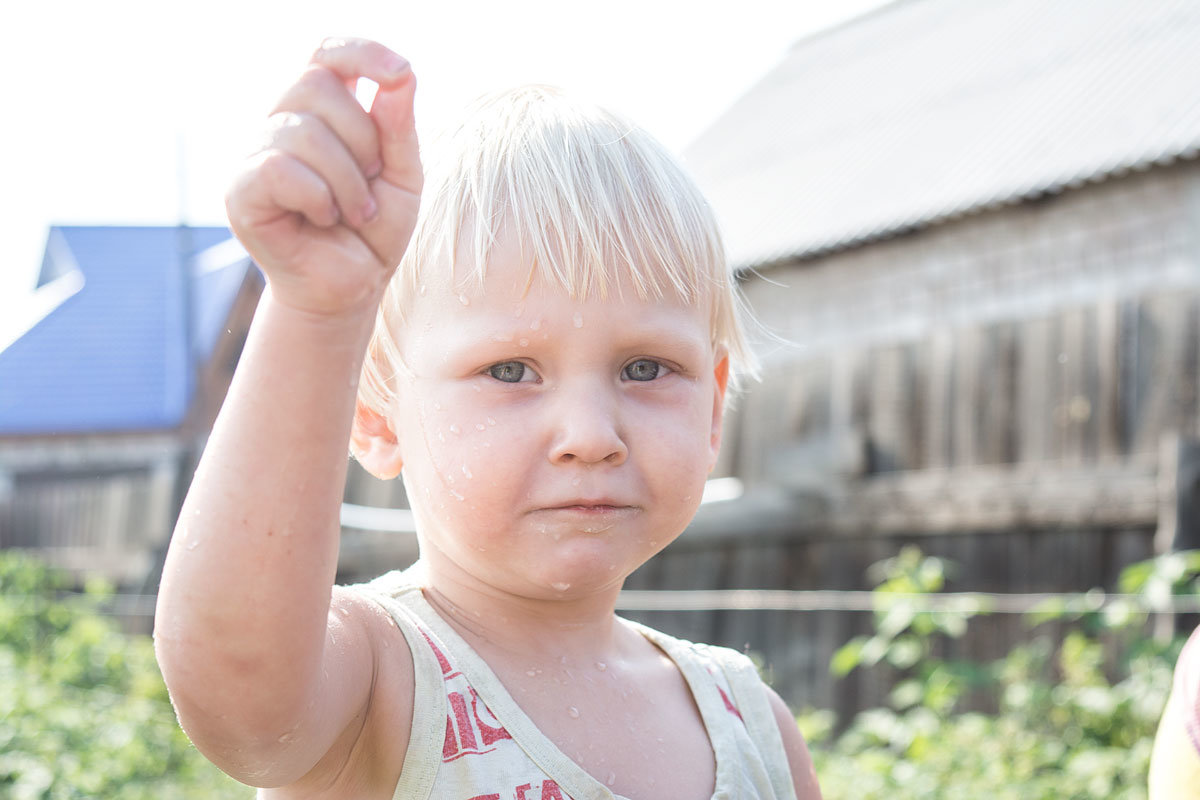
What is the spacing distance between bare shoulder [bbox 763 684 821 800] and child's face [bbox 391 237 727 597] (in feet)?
1.55

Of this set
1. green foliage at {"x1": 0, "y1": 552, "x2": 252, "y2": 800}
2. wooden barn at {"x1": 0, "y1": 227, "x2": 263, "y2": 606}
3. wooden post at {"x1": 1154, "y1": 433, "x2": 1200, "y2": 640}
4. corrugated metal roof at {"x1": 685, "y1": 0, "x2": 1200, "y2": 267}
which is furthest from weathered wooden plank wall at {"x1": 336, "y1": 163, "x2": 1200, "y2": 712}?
wooden barn at {"x1": 0, "y1": 227, "x2": 263, "y2": 606}

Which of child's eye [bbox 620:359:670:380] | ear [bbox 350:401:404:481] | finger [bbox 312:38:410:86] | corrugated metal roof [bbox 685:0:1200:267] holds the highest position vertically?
corrugated metal roof [bbox 685:0:1200:267]

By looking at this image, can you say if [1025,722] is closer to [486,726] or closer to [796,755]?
[796,755]

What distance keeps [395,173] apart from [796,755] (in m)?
1.10

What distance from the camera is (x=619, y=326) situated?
135cm

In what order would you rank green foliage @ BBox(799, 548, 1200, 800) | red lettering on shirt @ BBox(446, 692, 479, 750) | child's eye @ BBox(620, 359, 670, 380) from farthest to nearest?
1. green foliage @ BBox(799, 548, 1200, 800)
2. child's eye @ BBox(620, 359, 670, 380)
3. red lettering on shirt @ BBox(446, 692, 479, 750)

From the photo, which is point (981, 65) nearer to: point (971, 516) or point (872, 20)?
point (872, 20)

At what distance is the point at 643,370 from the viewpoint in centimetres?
142

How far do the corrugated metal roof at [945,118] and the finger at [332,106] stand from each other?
792 cm

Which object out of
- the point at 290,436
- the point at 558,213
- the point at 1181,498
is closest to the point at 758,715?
the point at 558,213

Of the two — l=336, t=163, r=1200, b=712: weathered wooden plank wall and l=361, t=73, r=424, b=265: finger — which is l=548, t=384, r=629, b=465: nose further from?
l=336, t=163, r=1200, b=712: weathered wooden plank wall

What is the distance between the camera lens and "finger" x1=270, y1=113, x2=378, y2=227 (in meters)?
0.91

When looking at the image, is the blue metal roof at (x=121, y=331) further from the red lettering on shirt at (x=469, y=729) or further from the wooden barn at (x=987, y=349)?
the red lettering on shirt at (x=469, y=729)

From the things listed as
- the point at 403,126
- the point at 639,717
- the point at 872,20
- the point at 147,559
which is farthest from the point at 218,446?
the point at 872,20
